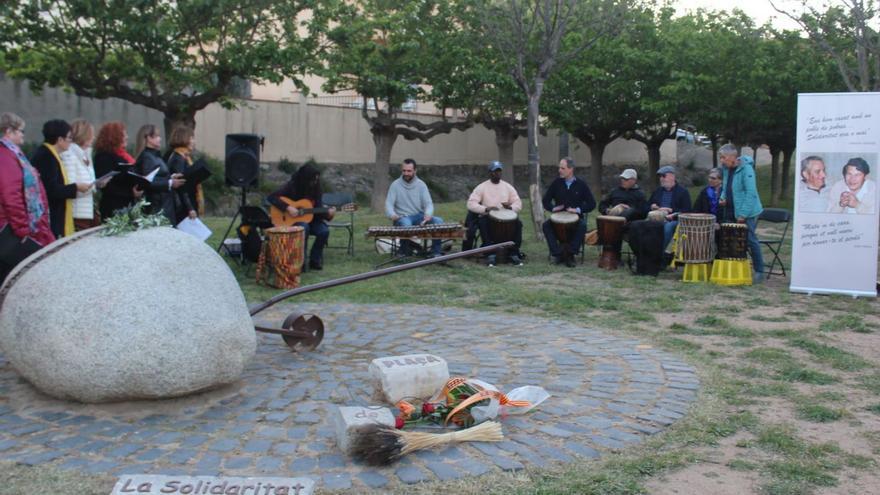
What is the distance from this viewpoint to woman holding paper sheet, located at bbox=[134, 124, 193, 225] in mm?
8578

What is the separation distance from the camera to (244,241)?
10.7 metres

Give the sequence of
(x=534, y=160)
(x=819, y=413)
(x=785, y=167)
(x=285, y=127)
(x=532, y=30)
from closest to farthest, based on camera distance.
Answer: (x=819, y=413), (x=534, y=160), (x=532, y=30), (x=285, y=127), (x=785, y=167)

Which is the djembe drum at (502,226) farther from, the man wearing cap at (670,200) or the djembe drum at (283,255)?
the djembe drum at (283,255)

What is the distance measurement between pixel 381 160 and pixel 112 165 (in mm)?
14602

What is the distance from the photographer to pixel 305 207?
1106 centimetres

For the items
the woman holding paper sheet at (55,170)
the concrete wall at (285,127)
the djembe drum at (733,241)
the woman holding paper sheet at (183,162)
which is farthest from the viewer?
the concrete wall at (285,127)

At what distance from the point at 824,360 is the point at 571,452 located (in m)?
3.12

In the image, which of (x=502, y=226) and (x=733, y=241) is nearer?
(x=733, y=241)

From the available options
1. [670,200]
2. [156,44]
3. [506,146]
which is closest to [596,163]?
[506,146]

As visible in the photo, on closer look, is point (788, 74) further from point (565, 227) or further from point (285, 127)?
point (285, 127)

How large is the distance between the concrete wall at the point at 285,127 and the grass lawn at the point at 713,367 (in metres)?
11.4

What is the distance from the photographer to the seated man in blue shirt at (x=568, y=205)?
11.9 m

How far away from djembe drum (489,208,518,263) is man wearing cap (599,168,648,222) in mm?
1233

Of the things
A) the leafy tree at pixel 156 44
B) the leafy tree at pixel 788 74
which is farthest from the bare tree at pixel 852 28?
the leafy tree at pixel 156 44
